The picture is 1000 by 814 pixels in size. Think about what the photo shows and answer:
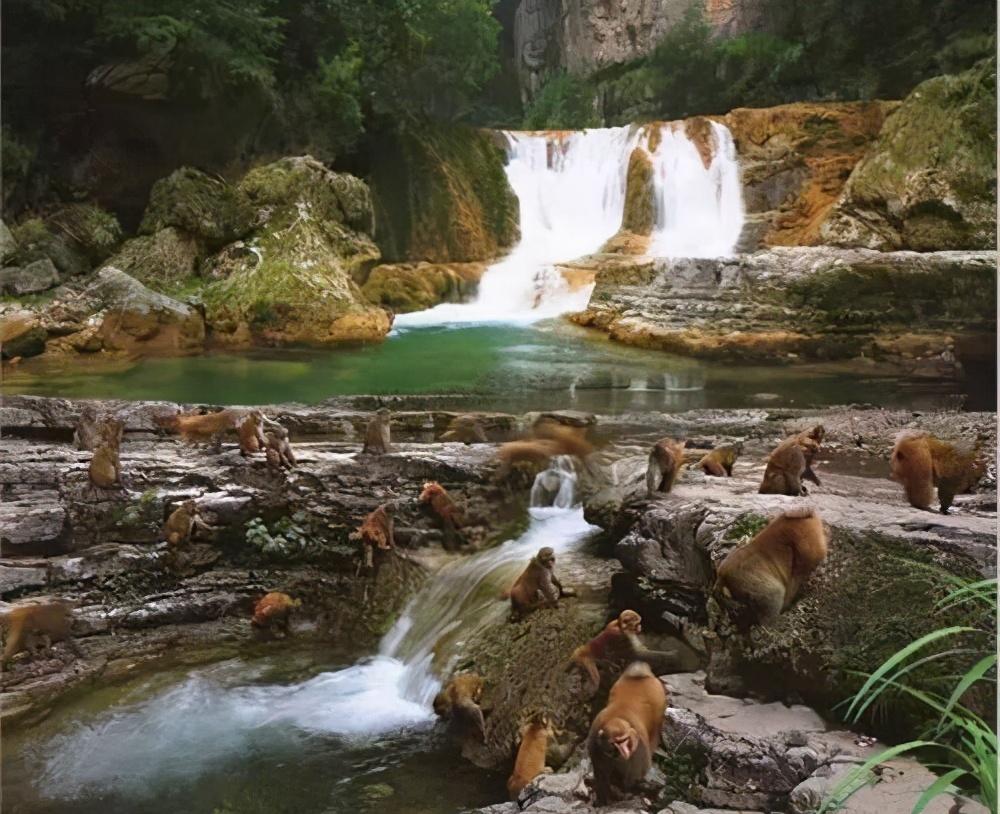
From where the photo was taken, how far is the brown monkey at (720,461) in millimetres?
3363

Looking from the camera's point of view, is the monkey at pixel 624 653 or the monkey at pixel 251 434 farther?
the monkey at pixel 251 434

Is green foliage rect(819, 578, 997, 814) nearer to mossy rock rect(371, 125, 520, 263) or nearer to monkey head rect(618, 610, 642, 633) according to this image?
monkey head rect(618, 610, 642, 633)

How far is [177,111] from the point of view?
17.0 feet

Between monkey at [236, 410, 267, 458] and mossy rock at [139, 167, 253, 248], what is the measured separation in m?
1.61

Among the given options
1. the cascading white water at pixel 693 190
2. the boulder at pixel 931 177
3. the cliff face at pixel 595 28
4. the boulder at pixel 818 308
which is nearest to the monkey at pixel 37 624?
the boulder at pixel 818 308

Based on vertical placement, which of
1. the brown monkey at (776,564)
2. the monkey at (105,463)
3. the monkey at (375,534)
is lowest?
the monkey at (375,534)

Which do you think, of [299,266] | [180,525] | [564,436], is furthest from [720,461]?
[299,266]

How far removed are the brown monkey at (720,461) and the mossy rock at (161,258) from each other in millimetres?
3158

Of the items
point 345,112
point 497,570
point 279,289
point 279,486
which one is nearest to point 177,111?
point 345,112

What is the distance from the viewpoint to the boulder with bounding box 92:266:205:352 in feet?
14.0

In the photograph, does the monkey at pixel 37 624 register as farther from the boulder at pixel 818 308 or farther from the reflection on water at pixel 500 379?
the boulder at pixel 818 308

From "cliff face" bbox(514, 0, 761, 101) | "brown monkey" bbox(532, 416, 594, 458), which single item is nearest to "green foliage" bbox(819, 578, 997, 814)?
"brown monkey" bbox(532, 416, 594, 458)

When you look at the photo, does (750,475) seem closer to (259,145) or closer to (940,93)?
(940,93)

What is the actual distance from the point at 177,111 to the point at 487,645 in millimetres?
4138
